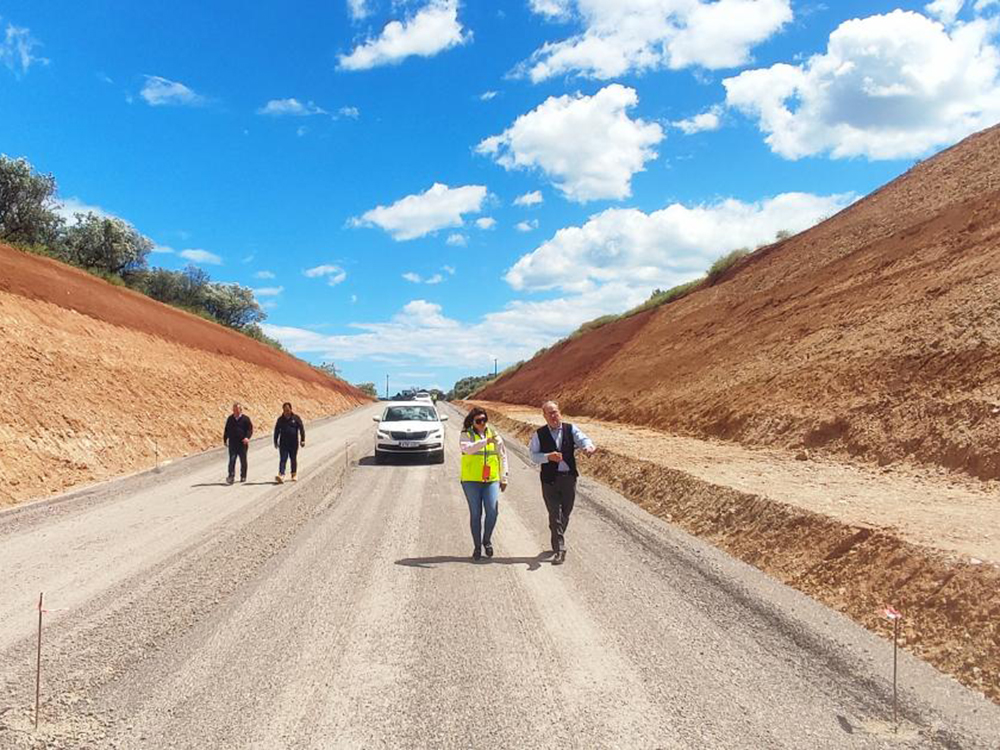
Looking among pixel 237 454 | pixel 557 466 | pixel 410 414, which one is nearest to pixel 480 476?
pixel 557 466

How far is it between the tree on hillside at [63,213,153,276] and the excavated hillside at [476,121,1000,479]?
1683 inches

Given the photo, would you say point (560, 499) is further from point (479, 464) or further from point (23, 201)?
point (23, 201)

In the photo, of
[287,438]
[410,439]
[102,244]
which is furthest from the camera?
[102,244]

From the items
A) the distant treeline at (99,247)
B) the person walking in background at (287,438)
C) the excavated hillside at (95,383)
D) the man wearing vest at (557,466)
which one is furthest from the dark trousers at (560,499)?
the distant treeline at (99,247)

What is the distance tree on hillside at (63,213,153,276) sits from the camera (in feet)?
178

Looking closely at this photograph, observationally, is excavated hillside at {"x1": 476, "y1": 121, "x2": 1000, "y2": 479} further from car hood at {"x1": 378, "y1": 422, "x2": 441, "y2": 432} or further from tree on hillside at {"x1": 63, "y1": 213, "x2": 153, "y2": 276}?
tree on hillside at {"x1": 63, "y1": 213, "x2": 153, "y2": 276}

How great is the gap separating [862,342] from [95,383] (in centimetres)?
2372

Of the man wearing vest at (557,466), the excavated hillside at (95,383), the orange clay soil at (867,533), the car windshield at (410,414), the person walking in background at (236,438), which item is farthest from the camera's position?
the car windshield at (410,414)

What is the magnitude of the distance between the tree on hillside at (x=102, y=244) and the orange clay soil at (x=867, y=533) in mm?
55827

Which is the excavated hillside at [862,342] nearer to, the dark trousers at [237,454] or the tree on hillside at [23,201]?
the dark trousers at [237,454]

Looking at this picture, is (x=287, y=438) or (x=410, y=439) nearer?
(x=287, y=438)

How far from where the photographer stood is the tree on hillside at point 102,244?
54406 millimetres

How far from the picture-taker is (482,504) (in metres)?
7.89

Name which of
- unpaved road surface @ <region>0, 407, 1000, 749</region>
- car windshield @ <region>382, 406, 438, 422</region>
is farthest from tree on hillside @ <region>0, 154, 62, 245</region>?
unpaved road surface @ <region>0, 407, 1000, 749</region>
